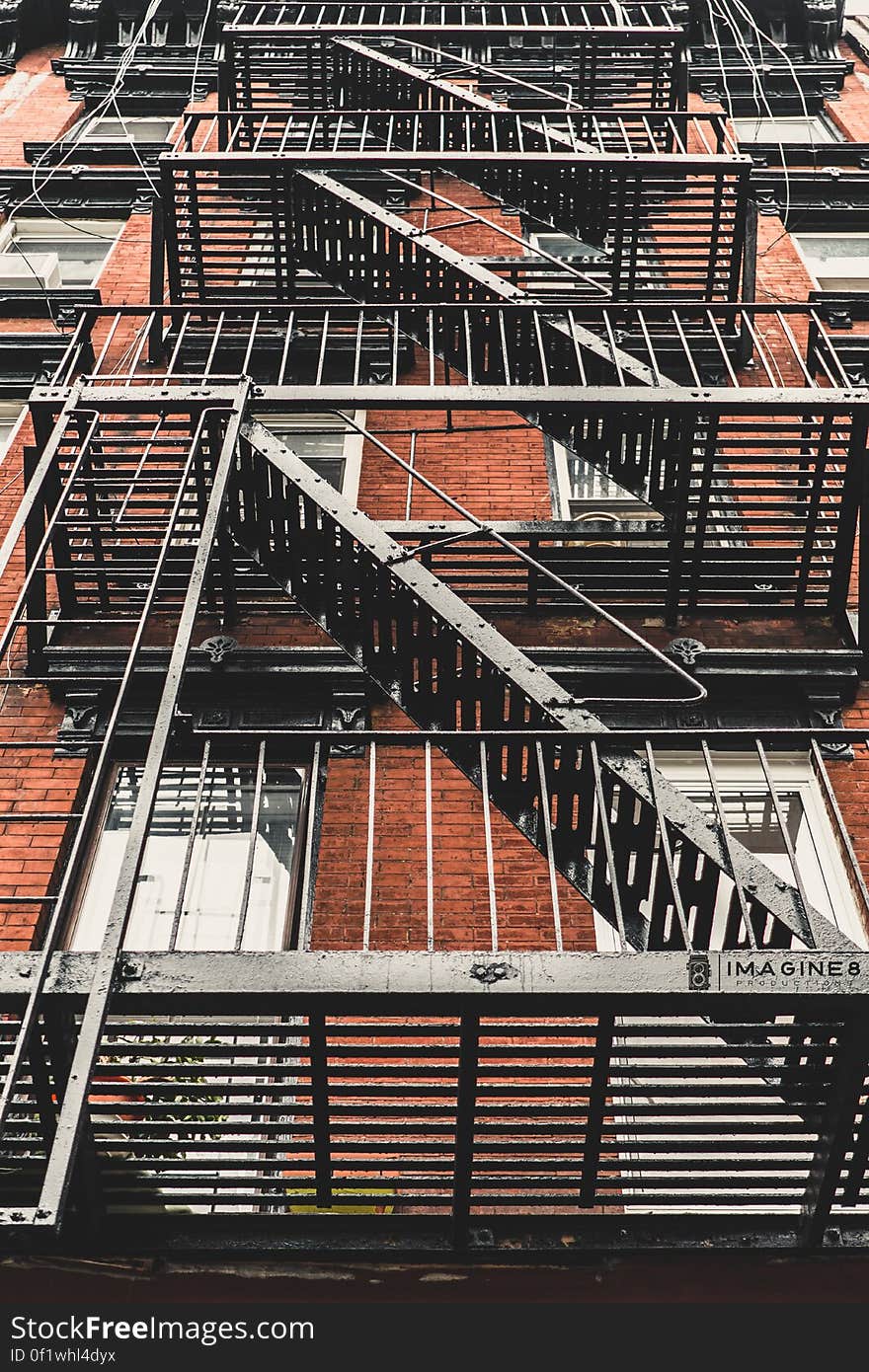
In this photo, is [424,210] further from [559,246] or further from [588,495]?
[559,246]

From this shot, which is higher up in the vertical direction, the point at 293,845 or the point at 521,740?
the point at 521,740

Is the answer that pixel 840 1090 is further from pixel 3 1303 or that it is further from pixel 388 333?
pixel 388 333

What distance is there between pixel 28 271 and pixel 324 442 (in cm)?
493

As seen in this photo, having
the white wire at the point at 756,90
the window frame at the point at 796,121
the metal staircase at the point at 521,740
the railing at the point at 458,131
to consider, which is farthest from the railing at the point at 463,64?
the metal staircase at the point at 521,740

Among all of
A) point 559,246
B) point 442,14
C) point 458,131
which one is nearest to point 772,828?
point 458,131

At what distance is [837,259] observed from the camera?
13.2 meters

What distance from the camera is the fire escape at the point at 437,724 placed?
16.1 ft

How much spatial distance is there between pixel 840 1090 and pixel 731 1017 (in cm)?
52

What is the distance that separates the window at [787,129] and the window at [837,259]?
111 inches

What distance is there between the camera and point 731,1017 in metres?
5.16

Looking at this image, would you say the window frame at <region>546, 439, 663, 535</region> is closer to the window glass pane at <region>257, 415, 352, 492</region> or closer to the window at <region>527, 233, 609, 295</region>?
the window glass pane at <region>257, 415, 352, 492</region>

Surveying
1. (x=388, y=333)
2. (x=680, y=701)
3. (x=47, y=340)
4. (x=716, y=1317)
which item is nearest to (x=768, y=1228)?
(x=716, y=1317)

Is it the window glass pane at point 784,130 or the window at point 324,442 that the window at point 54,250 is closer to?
the window at point 324,442

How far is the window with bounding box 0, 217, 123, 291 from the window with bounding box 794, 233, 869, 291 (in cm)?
787
